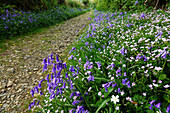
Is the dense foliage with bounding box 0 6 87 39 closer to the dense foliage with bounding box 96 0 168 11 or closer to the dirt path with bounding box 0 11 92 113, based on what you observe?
the dirt path with bounding box 0 11 92 113

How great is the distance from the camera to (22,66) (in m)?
4.65

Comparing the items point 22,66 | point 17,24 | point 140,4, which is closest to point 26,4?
point 17,24

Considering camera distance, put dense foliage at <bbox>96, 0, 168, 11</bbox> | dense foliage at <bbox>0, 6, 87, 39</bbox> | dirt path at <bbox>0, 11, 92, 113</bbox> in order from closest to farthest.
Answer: dirt path at <bbox>0, 11, 92, 113</bbox>
dense foliage at <bbox>96, 0, 168, 11</bbox>
dense foliage at <bbox>0, 6, 87, 39</bbox>

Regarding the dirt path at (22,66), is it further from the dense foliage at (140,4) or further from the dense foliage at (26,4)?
the dense foliage at (26,4)

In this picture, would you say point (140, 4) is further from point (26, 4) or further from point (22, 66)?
point (26, 4)

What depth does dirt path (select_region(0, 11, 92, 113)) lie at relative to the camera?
3244 mm

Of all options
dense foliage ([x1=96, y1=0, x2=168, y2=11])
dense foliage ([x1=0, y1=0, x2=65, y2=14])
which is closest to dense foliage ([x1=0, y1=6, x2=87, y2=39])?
dense foliage ([x1=0, y1=0, x2=65, y2=14])

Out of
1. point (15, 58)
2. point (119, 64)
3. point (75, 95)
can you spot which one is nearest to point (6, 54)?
point (15, 58)

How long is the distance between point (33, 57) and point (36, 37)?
9.51 feet

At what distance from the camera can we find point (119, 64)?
8.87 feet

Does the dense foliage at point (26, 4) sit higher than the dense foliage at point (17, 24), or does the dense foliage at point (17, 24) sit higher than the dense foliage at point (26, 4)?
the dense foliage at point (26, 4)

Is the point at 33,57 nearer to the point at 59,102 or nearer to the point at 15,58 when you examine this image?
the point at 15,58

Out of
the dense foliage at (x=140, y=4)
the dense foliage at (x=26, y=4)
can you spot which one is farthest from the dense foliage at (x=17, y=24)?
the dense foliage at (x=140, y=4)

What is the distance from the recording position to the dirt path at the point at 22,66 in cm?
324
